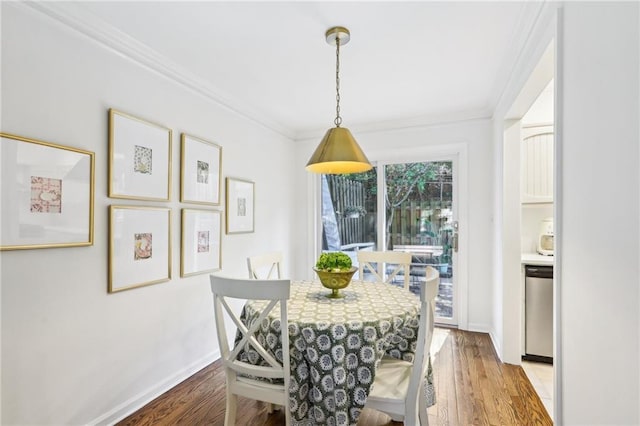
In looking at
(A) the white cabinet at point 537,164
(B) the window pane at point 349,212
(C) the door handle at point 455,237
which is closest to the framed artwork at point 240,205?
(B) the window pane at point 349,212

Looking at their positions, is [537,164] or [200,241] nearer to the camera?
[200,241]

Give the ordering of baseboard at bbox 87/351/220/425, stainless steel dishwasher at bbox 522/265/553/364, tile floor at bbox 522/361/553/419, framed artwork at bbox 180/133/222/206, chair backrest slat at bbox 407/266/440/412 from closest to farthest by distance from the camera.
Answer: chair backrest slat at bbox 407/266/440/412 < baseboard at bbox 87/351/220/425 < tile floor at bbox 522/361/553/419 < framed artwork at bbox 180/133/222/206 < stainless steel dishwasher at bbox 522/265/553/364

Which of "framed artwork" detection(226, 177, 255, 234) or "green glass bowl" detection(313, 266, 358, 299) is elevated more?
"framed artwork" detection(226, 177, 255, 234)

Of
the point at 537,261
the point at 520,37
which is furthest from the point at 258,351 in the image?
the point at 537,261

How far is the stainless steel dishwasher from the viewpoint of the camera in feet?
9.23

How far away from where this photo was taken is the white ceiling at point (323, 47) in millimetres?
1841

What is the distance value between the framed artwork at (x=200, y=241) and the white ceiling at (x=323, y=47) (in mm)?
1059

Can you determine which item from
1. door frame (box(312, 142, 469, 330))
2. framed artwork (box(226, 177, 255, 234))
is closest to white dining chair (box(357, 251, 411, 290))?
door frame (box(312, 142, 469, 330))

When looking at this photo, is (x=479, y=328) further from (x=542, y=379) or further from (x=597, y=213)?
(x=597, y=213)

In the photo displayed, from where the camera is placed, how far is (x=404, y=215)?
13.4ft

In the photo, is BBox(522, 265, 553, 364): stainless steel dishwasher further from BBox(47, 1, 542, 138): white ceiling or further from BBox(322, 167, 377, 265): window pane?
BBox(322, 167, 377, 265): window pane

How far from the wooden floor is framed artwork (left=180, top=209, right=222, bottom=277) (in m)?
0.86

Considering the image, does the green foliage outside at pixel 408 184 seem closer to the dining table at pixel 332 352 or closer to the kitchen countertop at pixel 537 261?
the kitchen countertop at pixel 537 261

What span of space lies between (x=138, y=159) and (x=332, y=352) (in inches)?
68.8
